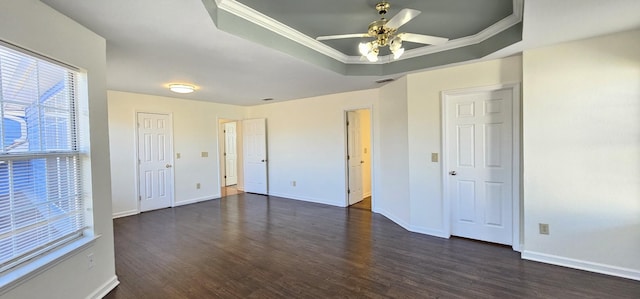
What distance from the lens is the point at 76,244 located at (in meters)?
2.06

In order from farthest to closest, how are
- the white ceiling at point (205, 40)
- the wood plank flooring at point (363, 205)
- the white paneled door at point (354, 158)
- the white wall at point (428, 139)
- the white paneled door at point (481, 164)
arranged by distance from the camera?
the white paneled door at point (354, 158) → the wood plank flooring at point (363, 205) → the white wall at point (428, 139) → the white paneled door at point (481, 164) → the white ceiling at point (205, 40)

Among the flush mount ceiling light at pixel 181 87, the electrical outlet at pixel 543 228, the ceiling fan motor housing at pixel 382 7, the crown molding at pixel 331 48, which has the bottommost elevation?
the electrical outlet at pixel 543 228

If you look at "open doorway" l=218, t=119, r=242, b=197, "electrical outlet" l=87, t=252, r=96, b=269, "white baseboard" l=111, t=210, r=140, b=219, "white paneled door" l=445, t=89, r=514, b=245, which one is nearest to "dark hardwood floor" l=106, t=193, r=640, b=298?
"white paneled door" l=445, t=89, r=514, b=245

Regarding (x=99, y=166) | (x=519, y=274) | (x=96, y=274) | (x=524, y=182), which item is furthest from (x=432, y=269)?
(x=99, y=166)

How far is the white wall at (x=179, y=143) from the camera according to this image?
15.7ft

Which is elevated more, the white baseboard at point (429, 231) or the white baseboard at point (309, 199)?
the white baseboard at point (309, 199)

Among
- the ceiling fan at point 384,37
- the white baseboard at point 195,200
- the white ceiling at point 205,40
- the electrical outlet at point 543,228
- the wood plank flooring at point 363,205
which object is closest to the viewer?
the white ceiling at point 205,40

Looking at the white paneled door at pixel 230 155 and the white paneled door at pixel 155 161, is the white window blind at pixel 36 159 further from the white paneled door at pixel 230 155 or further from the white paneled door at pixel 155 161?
the white paneled door at pixel 230 155

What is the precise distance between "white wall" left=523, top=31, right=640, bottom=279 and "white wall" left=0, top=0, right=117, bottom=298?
4.19 meters

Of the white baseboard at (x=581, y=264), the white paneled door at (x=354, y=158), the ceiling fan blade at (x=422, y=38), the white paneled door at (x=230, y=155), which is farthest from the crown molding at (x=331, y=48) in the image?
the white paneled door at (x=230, y=155)

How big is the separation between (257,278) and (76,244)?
1.48 m

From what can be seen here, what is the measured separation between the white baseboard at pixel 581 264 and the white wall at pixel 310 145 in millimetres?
3037

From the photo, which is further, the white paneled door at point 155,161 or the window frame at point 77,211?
the white paneled door at point 155,161

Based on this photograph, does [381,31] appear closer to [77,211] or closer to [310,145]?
[77,211]
